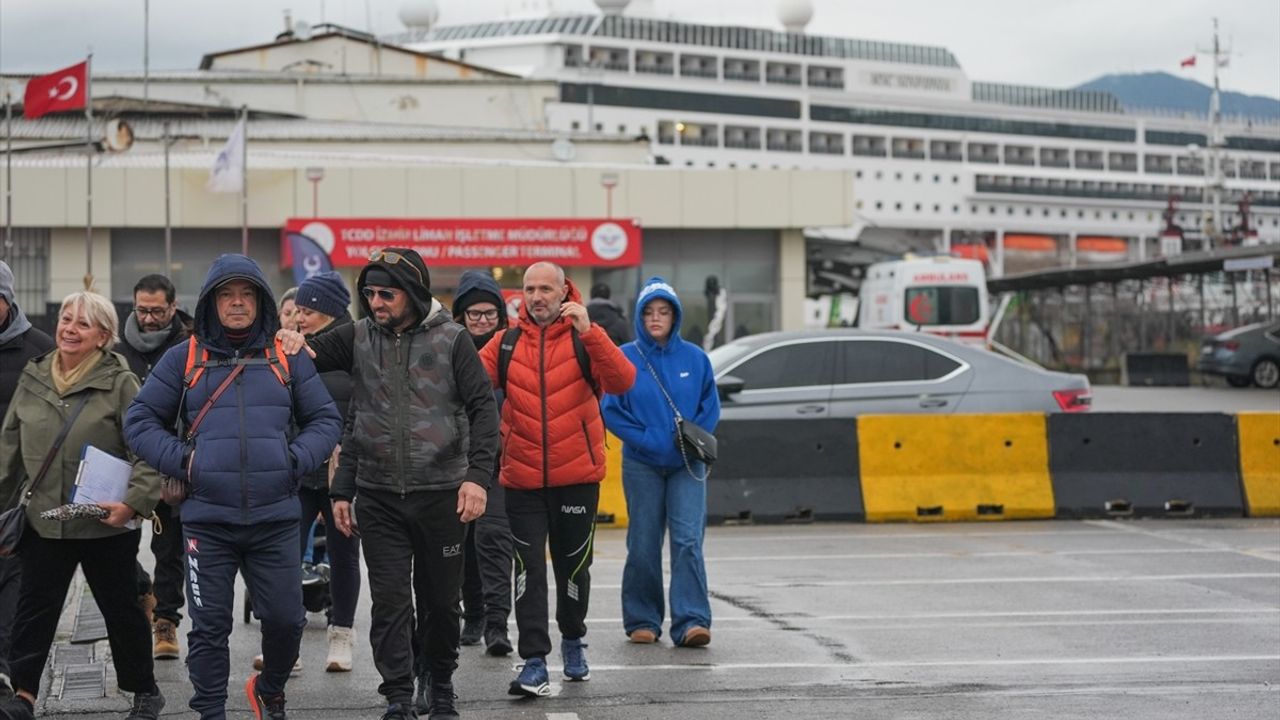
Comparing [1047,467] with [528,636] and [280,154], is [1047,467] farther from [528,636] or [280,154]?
[280,154]

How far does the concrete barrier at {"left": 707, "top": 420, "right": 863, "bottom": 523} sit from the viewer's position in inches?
591

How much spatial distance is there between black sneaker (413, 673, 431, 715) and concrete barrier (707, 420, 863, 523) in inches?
316

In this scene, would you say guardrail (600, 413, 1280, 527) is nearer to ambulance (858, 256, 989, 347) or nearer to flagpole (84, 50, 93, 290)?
flagpole (84, 50, 93, 290)

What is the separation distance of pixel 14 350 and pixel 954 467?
9.55 meters

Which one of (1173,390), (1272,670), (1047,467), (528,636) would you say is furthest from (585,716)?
(1173,390)

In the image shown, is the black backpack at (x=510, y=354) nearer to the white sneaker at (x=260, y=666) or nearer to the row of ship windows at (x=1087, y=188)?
the white sneaker at (x=260, y=666)

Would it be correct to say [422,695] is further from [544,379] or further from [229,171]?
[229,171]

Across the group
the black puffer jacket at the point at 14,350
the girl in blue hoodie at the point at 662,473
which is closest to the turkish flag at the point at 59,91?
the girl in blue hoodie at the point at 662,473

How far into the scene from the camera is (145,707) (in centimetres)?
681

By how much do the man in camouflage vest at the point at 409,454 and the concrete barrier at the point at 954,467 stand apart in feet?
28.3

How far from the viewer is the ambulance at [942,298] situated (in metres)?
35.4

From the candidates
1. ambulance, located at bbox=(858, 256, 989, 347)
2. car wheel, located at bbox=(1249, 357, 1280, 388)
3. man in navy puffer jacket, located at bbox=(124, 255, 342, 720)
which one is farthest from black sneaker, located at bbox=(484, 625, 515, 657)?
car wheel, located at bbox=(1249, 357, 1280, 388)

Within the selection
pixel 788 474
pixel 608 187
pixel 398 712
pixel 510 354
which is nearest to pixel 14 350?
pixel 510 354

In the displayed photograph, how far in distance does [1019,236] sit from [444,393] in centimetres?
10510
